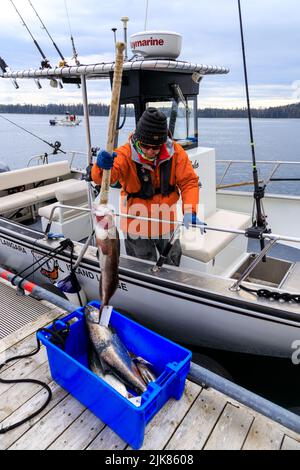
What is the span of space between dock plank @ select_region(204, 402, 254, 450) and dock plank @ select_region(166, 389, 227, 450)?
0.04m

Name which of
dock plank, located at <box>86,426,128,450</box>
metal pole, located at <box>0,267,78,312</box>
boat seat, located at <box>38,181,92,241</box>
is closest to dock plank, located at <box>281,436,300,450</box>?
dock plank, located at <box>86,426,128,450</box>

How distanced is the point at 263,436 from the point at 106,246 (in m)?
1.66

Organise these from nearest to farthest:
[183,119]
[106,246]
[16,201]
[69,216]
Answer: [106,246] < [183,119] < [69,216] < [16,201]

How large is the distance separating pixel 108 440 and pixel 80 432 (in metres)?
0.20

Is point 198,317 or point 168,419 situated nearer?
point 168,419

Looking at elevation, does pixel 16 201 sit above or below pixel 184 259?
above

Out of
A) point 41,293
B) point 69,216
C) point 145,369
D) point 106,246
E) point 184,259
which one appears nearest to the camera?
point 106,246

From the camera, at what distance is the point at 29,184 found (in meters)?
6.88

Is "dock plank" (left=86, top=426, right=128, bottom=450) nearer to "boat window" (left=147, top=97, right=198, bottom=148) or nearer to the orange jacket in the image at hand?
the orange jacket

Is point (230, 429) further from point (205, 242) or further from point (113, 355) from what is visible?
point (205, 242)

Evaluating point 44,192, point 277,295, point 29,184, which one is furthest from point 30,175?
point 277,295

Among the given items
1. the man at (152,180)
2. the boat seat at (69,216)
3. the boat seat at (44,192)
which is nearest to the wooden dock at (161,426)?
the man at (152,180)

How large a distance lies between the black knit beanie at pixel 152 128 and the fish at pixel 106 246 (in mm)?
1141

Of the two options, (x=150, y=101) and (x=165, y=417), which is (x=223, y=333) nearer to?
(x=165, y=417)
